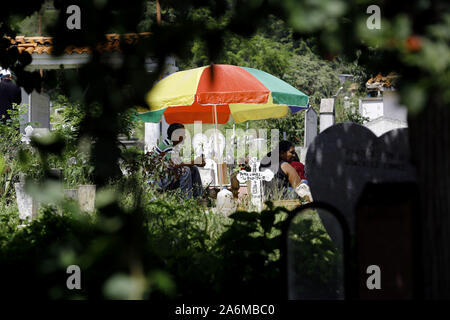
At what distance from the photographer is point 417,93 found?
4.62 ft

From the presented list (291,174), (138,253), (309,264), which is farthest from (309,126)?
(138,253)

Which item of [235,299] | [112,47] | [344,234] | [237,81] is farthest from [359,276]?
[237,81]

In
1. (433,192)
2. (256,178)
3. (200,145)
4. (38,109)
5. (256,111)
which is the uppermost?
(38,109)

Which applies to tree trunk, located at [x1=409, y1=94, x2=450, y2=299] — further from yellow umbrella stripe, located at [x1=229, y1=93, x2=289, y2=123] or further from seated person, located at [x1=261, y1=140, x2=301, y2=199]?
yellow umbrella stripe, located at [x1=229, y1=93, x2=289, y2=123]

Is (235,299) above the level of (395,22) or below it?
below

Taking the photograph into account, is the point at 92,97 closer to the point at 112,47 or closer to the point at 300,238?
the point at 112,47

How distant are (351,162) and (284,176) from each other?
3.90 metres

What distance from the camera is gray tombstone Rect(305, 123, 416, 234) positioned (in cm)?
284

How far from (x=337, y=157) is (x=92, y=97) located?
6.71 ft

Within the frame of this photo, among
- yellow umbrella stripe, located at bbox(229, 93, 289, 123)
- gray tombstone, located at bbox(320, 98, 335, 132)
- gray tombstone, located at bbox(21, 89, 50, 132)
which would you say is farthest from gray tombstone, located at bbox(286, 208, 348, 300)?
gray tombstone, located at bbox(21, 89, 50, 132)

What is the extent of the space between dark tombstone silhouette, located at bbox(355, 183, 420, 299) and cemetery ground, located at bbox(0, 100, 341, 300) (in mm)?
380

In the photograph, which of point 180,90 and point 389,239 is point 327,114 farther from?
point 389,239

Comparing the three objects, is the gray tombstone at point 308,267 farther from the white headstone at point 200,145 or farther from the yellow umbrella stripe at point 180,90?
the white headstone at point 200,145

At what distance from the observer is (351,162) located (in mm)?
3211
